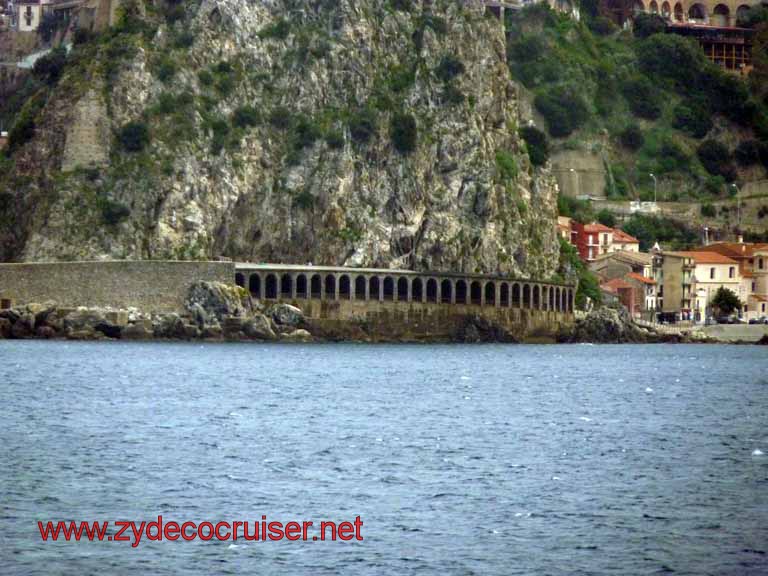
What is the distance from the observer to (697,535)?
136 feet

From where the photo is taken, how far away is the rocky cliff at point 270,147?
12288cm

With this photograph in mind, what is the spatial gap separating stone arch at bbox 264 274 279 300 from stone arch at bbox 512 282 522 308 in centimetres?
1980

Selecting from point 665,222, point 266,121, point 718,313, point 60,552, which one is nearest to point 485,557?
point 60,552

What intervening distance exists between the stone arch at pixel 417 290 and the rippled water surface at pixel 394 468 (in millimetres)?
36975

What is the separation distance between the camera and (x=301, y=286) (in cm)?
12338

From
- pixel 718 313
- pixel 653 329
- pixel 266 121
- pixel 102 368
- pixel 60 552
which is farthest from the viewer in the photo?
pixel 718 313

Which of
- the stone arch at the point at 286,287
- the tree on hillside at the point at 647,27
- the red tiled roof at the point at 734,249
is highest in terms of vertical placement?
the tree on hillside at the point at 647,27

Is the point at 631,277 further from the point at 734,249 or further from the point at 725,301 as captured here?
the point at 734,249

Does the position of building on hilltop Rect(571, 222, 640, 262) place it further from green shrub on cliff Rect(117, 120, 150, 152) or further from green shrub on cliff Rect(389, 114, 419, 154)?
green shrub on cliff Rect(117, 120, 150, 152)

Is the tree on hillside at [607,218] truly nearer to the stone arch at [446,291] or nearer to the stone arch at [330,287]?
the stone arch at [446,291]

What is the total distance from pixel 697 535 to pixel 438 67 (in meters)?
97.1

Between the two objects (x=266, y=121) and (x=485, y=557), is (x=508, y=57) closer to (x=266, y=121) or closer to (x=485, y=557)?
(x=266, y=121)

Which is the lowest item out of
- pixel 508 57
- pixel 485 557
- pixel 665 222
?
pixel 485 557

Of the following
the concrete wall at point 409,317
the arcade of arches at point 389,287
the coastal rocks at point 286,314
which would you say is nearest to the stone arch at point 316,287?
the arcade of arches at point 389,287
